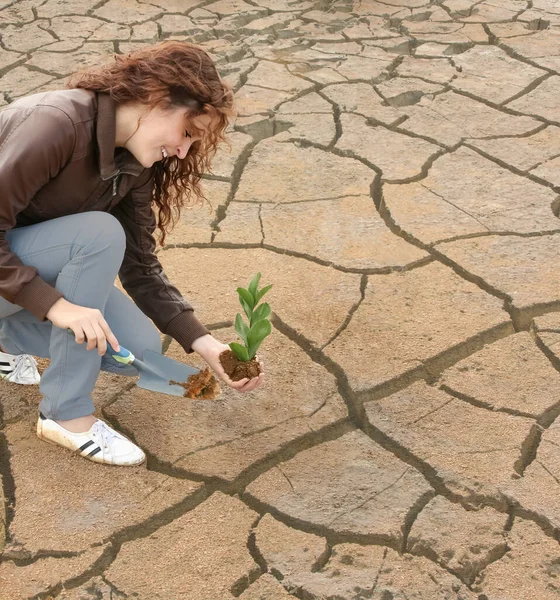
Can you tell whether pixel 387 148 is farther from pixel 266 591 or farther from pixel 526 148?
pixel 266 591

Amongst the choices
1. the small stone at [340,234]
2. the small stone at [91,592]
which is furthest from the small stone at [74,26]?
the small stone at [91,592]

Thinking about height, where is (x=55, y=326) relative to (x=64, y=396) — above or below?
above

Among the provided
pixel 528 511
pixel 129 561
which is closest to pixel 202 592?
pixel 129 561

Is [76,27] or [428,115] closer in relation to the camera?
[428,115]

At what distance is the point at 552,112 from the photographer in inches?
145

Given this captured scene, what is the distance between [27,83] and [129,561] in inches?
115

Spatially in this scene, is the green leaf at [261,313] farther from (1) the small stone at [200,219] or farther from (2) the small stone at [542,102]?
(2) the small stone at [542,102]

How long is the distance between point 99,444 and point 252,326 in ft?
1.49

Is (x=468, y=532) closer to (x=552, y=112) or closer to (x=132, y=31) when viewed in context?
(x=552, y=112)

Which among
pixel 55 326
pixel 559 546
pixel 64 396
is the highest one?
pixel 55 326

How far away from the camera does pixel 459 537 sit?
5.73ft

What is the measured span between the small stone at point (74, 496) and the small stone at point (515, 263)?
1.22 metres

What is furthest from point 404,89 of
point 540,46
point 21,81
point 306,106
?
point 21,81

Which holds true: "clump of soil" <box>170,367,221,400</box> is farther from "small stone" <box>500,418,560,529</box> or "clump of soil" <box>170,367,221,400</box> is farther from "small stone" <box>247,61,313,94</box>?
"small stone" <box>247,61,313,94</box>
